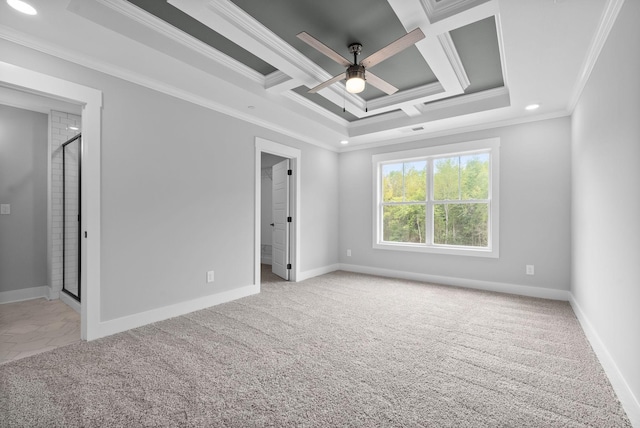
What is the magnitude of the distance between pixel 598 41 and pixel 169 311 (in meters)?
4.49

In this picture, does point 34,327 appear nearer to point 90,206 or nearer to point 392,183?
point 90,206

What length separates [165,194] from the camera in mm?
3205

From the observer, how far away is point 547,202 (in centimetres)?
397

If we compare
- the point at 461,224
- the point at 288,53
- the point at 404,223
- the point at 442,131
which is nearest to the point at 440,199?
the point at 461,224

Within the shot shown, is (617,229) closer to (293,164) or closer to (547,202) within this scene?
(547,202)

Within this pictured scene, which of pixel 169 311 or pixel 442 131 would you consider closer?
pixel 169 311

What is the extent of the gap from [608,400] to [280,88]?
369 cm

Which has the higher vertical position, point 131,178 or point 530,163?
point 530,163

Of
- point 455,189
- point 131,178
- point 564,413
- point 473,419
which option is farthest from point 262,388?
point 455,189

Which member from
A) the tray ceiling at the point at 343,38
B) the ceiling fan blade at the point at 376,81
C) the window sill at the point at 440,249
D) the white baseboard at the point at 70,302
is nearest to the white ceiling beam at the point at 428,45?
the tray ceiling at the point at 343,38

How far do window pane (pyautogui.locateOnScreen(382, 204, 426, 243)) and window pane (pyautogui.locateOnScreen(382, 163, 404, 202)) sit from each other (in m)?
0.18

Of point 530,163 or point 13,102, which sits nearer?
point 13,102

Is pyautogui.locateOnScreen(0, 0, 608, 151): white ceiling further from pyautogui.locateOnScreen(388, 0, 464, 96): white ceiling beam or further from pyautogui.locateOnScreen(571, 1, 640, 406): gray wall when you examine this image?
pyautogui.locateOnScreen(571, 1, 640, 406): gray wall

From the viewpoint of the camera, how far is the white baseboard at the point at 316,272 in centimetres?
506
